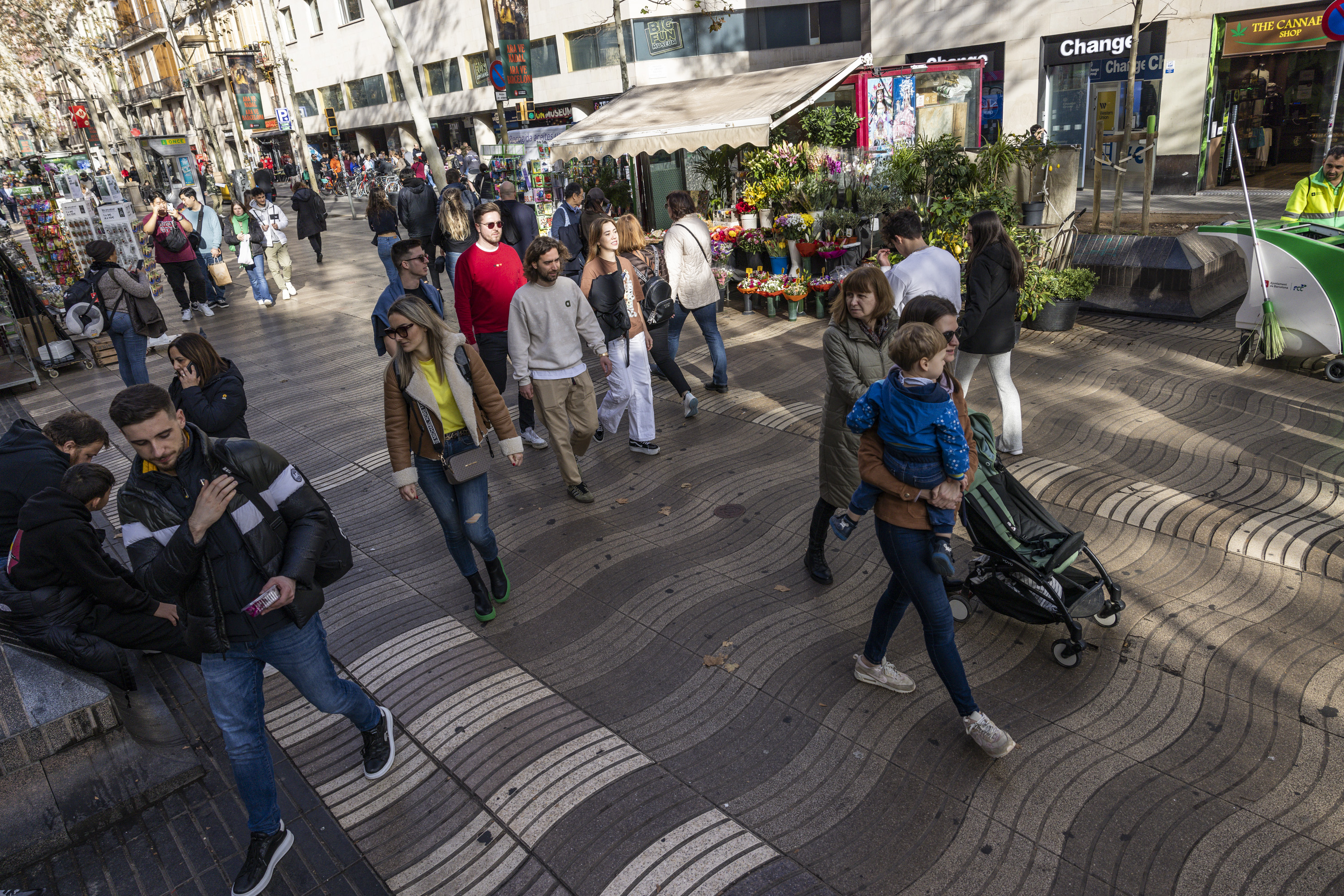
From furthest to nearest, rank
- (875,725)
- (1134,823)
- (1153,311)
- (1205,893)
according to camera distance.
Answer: (1153,311) < (875,725) < (1134,823) < (1205,893)

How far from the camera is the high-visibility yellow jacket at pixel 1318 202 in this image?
25.5 feet

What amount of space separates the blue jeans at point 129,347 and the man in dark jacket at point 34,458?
187 inches

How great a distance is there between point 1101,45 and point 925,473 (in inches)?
803

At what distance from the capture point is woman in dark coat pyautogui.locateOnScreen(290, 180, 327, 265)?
16.3 m

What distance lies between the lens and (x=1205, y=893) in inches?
114

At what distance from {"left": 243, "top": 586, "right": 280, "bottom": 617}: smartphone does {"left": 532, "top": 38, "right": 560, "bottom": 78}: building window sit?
34.6 m

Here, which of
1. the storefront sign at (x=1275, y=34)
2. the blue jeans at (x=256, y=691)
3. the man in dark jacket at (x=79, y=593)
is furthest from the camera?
the storefront sign at (x=1275, y=34)

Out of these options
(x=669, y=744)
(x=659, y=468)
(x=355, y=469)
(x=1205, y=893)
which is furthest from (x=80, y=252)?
(x=1205, y=893)

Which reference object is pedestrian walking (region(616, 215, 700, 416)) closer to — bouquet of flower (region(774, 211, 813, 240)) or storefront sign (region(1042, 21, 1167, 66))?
bouquet of flower (region(774, 211, 813, 240))

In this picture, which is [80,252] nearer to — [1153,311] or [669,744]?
[669,744]

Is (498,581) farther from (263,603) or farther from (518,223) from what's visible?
(518,223)

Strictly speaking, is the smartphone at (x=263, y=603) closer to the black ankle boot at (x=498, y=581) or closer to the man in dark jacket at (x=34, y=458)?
the man in dark jacket at (x=34, y=458)

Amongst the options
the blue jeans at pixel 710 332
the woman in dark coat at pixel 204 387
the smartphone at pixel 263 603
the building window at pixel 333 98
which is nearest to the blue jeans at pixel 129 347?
the woman in dark coat at pixel 204 387

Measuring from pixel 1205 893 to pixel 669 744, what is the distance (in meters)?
2.07
